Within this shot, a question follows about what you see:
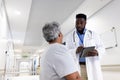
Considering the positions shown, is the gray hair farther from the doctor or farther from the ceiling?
the ceiling

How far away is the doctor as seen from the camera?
177cm

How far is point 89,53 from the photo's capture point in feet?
5.66

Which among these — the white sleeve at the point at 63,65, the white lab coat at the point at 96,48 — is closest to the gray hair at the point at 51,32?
the white sleeve at the point at 63,65

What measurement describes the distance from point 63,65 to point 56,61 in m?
0.07

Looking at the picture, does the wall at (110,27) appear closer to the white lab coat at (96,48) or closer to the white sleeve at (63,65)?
the white lab coat at (96,48)

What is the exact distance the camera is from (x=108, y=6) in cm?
322

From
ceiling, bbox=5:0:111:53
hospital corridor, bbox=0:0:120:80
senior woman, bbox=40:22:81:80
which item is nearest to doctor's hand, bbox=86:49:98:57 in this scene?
hospital corridor, bbox=0:0:120:80

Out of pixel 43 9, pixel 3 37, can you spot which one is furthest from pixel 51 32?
pixel 43 9

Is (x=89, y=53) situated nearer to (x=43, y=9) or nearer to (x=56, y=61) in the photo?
(x=56, y=61)

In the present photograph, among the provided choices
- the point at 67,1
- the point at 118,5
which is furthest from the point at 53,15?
the point at 118,5

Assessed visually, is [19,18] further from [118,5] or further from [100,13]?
[118,5]

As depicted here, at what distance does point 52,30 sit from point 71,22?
3.72 meters

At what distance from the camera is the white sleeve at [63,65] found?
1043mm

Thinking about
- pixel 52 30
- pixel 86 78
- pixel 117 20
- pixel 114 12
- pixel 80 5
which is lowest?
pixel 86 78
